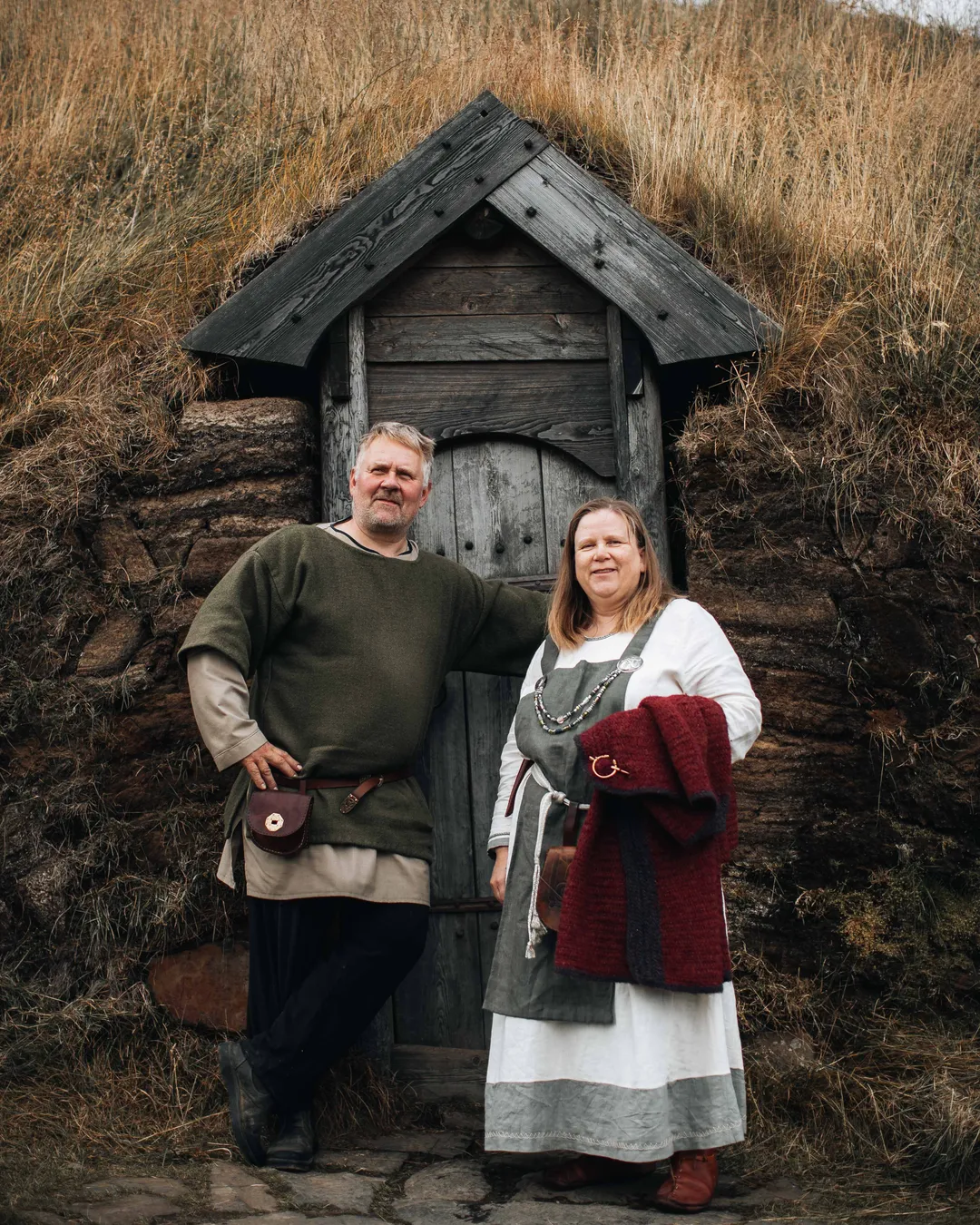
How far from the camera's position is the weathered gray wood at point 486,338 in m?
4.45

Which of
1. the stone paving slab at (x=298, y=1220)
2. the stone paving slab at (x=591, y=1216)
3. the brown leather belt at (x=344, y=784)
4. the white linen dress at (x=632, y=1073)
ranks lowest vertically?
the stone paving slab at (x=591, y=1216)

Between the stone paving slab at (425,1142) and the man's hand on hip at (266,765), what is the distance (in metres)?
1.28

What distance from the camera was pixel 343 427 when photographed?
14.3 ft

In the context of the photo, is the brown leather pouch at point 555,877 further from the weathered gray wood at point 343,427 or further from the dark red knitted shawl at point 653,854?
the weathered gray wood at point 343,427

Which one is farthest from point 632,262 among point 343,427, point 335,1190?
point 335,1190

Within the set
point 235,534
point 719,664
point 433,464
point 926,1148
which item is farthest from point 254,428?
point 926,1148

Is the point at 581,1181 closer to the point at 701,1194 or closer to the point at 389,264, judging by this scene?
the point at 701,1194

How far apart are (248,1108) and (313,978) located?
423 mm

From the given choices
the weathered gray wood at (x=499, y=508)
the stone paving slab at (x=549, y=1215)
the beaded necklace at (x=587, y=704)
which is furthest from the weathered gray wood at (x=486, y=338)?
the stone paving slab at (x=549, y=1215)

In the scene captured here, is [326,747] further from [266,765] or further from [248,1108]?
[248,1108]

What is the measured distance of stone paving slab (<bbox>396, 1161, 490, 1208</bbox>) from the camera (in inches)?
124

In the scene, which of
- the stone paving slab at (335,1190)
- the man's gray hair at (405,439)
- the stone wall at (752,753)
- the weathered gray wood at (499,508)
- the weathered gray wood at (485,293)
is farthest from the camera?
the weathered gray wood at (485,293)

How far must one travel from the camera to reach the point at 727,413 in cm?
423

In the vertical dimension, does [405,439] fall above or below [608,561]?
above
